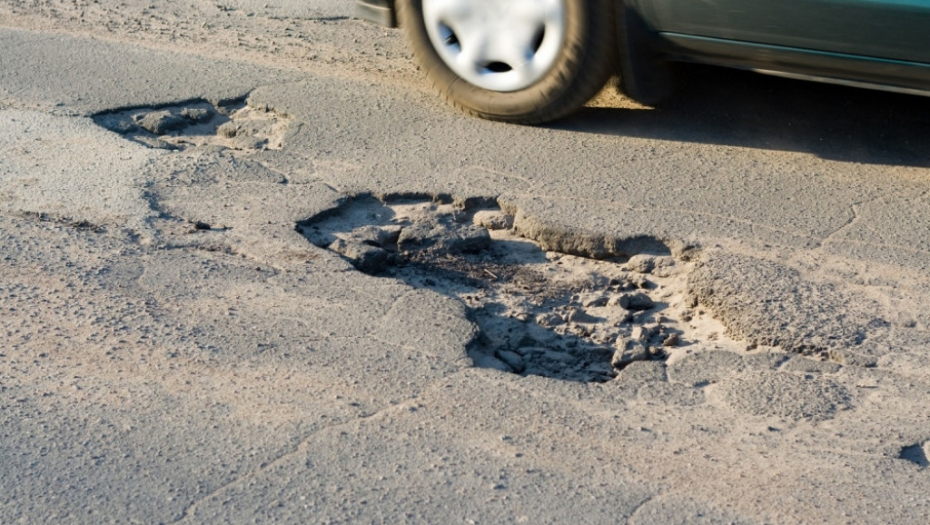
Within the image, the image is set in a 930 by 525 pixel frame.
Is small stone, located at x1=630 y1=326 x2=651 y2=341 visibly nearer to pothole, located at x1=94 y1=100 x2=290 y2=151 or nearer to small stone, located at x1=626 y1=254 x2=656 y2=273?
small stone, located at x1=626 y1=254 x2=656 y2=273

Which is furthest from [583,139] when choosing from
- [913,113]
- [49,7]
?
[49,7]

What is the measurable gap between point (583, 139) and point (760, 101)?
96 cm

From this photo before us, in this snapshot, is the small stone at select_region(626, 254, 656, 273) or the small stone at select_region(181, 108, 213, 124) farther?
the small stone at select_region(181, 108, 213, 124)

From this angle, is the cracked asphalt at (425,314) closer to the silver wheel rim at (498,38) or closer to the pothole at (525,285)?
the pothole at (525,285)

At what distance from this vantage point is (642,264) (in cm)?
395

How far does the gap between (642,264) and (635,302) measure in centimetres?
25

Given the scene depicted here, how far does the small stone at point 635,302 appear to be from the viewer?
3736 mm

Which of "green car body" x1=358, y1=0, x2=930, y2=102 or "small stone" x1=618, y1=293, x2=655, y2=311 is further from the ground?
"green car body" x1=358, y1=0, x2=930, y2=102

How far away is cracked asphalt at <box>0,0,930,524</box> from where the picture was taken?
2.72m

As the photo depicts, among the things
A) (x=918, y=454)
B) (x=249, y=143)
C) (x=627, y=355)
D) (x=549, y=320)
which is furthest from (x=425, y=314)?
(x=249, y=143)

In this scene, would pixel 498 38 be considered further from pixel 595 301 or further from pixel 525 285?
pixel 595 301

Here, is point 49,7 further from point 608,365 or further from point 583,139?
point 608,365

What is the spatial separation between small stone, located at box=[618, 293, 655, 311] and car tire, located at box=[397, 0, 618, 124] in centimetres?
146

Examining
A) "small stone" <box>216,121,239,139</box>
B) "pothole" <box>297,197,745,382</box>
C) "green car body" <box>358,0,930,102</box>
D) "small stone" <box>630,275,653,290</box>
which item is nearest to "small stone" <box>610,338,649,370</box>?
"pothole" <box>297,197,745,382</box>
